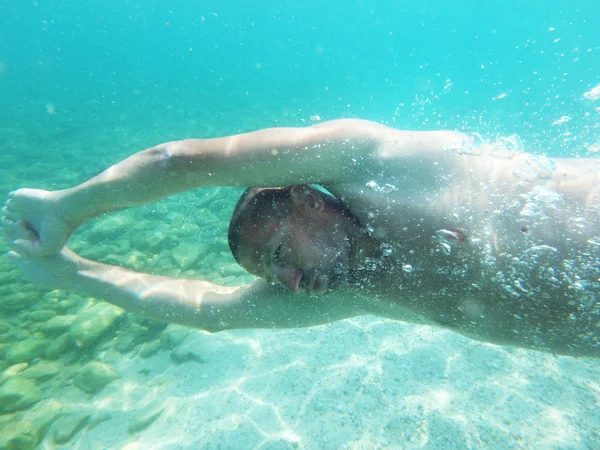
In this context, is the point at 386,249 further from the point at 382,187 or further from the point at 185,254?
the point at 185,254

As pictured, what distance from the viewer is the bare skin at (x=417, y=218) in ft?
5.94

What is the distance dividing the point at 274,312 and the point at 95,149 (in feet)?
51.4

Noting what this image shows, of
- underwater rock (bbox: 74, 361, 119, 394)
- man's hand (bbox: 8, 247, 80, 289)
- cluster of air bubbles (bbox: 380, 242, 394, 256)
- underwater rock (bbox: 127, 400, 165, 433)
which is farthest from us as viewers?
underwater rock (bbox: 74, 361, 119, 394)

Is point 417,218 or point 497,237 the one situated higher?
point 417,218

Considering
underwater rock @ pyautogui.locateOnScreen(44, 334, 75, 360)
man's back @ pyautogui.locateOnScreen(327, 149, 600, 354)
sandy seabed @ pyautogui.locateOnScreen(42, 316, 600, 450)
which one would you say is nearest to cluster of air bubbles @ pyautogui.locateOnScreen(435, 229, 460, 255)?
man's back @ pyautogui.locateOnScreen(327, 149, 600, 354)

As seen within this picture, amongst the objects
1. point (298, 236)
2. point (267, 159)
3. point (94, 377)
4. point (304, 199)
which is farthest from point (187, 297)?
point (94, 377)

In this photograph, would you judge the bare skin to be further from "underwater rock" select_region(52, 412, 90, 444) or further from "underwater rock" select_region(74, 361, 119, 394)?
"underwater rock" select_region(74, 361, 119, 394)

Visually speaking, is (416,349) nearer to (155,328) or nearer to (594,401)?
(594,401)

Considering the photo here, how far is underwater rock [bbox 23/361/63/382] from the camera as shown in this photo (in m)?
4.41

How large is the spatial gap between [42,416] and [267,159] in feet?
14.4

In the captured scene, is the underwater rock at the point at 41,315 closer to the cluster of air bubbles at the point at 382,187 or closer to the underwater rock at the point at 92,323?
the underwater rock at the point at 92,323

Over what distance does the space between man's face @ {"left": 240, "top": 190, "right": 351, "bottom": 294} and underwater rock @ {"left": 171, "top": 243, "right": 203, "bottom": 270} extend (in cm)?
460

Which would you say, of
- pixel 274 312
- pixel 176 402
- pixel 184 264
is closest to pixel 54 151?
pixel 184 264

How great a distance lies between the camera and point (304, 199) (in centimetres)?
204
